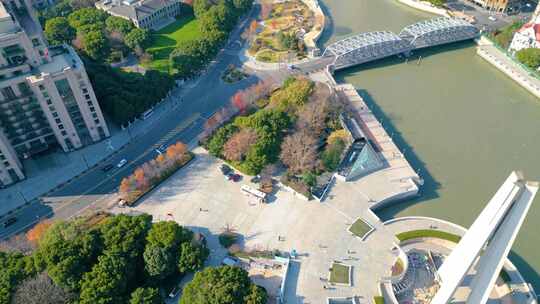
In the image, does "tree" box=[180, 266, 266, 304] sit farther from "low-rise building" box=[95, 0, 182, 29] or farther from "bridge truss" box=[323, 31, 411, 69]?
"low-rise building" box=[95, 0, 182, 29]

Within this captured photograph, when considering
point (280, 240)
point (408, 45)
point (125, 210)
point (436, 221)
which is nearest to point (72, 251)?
point (125, 210)

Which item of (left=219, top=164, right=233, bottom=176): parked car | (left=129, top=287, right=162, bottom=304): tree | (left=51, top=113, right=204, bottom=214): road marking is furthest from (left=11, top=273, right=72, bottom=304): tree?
(left=219, top=164, right=233, bottom=176): parked car

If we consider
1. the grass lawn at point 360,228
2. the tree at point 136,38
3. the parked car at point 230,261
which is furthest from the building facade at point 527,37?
the tree at point 136,38

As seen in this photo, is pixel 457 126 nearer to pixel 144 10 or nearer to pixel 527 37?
pixel 527 37

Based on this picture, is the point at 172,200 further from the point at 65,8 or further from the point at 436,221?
the point at 65,8

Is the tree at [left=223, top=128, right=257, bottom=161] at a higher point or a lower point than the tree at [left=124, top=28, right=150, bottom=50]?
lower

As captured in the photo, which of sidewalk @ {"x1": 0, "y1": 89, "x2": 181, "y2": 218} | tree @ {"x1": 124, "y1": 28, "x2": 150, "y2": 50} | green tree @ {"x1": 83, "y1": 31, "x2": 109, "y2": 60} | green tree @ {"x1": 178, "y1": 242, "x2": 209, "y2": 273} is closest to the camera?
green tree @ {"x1": 178, "y1": 242, "x2": 209, "y2": 273}

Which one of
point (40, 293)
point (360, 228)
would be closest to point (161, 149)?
point (40, 293)

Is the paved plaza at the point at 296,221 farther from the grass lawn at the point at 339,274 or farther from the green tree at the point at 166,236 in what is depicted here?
the green tree at the point at 166,236
